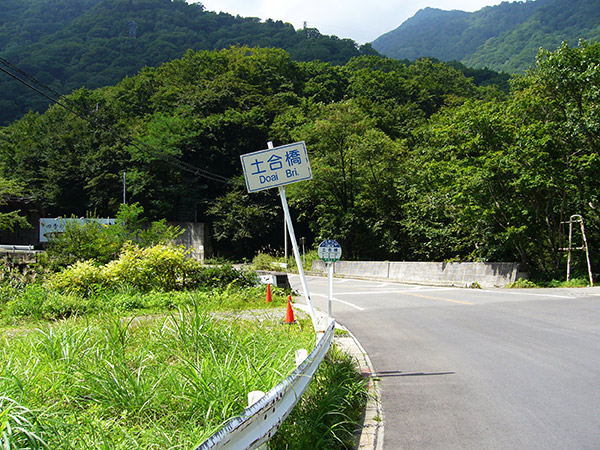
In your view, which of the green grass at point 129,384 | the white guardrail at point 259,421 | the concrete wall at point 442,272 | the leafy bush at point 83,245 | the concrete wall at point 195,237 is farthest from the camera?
the concrete wall at point 195,237

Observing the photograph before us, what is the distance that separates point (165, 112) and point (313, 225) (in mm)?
22522

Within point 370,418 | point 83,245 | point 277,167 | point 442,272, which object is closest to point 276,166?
point 277,167

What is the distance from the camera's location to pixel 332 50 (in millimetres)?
89875

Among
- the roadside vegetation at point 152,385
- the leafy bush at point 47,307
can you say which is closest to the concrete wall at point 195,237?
the leafy bush at point 47,307

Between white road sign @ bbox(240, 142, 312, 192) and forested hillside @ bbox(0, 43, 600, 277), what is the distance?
14.7 meters

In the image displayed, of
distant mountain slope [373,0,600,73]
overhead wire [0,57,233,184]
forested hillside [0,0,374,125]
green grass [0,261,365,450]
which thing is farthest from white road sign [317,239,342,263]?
forested hillside [0,0,374,125]

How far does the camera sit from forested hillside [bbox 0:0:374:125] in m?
69.0

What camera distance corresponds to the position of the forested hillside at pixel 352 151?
2170 centimetres

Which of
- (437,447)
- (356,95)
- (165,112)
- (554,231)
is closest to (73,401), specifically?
(437,447)

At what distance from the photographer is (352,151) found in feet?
124

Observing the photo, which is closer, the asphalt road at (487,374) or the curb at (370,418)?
the curb at (370,418)

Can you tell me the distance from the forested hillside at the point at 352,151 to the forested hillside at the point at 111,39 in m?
14.1

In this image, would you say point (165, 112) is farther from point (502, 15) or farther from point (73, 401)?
point (502, 15)

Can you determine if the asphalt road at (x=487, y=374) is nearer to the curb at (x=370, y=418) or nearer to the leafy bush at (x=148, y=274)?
the curb at (x=370, y=418)
